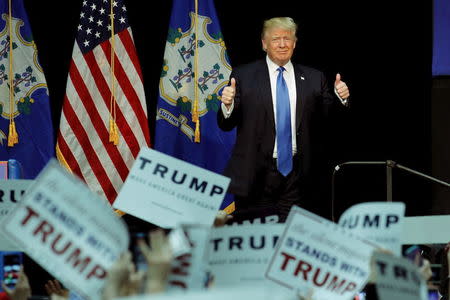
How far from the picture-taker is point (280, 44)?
587 centimetres

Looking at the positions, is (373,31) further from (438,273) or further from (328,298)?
(328,298)

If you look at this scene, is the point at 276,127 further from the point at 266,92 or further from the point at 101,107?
the point at 101,107

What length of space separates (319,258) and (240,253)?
26cm

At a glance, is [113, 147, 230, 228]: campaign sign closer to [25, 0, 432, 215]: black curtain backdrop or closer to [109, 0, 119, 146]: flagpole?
[109, 0, 119, 146]: flagpole

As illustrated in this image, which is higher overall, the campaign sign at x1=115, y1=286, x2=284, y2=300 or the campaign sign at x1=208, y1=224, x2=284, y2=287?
the campaign sign at x1=115, y1=286, x2=284, y2=300

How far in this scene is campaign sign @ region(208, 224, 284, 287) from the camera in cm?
328

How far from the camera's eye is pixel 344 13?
810 cm

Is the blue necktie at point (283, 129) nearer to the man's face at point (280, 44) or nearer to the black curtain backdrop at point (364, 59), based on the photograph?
the man's face at point (280, 44)

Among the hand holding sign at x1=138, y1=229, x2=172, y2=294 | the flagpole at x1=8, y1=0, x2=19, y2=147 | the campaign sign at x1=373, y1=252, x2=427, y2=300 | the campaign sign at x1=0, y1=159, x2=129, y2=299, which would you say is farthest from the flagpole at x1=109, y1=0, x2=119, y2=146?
the hand holding sign at x1=138, y1=229, x2=172, y2=294

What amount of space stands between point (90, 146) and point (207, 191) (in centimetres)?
457

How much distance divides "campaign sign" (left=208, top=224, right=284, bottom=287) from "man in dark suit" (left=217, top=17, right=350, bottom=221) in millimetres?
2346

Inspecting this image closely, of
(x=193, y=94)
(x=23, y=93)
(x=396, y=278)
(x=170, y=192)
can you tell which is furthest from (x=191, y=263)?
(x=23, y=93)

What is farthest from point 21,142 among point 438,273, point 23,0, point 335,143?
point 438,273

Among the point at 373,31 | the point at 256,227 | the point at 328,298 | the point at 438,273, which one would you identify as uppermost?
the point at 373,31
